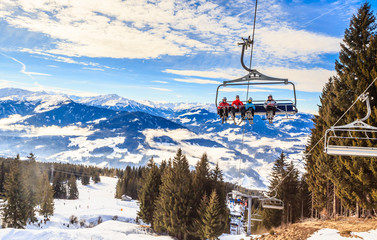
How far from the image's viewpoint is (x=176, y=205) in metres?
38.8

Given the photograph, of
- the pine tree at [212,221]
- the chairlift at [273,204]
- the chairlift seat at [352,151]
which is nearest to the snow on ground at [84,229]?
the pine tree at [212,221]

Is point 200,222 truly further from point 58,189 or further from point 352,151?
point 58,189

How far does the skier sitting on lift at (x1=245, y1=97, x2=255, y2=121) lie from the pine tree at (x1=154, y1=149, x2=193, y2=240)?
2681 centimetres

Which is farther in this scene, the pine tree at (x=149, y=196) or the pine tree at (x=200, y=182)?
the pine tree at (x=149, y=196)

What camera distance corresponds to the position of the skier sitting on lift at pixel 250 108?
15.4 m

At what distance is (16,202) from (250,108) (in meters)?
52.9

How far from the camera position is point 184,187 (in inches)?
1581

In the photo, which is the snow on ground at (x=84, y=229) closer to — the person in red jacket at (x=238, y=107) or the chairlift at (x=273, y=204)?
the chairlift at (x=273, y=204)

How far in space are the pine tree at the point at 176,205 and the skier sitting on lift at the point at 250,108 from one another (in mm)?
26815

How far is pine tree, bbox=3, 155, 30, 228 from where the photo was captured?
4862cm

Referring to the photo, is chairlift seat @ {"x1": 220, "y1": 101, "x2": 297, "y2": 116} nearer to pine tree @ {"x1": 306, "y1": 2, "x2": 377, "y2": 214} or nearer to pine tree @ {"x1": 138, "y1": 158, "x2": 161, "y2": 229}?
pine tree @ {"x1": 306, "y1": 2, "x2": 377, "y2": 214}

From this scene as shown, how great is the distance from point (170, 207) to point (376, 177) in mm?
27986

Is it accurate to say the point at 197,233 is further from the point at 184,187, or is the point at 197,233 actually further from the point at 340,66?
the point at 340,66

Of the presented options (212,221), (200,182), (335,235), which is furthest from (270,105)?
(200,182)
